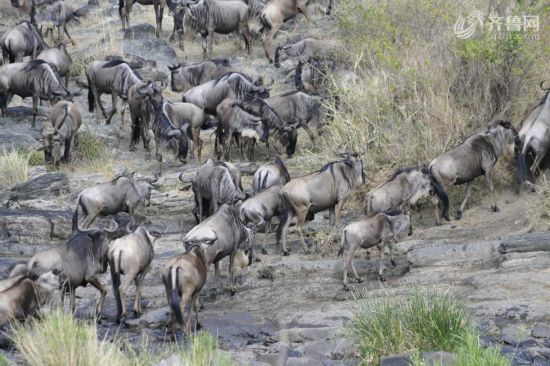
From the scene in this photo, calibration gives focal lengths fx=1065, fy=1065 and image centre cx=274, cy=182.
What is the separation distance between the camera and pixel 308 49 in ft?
73.4

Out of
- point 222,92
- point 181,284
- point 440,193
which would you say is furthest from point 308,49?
point 181,284

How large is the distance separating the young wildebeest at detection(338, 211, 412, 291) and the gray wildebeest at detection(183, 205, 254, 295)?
46.7 inches

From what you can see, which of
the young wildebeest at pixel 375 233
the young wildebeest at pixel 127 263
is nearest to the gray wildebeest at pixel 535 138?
the young wildebeest at pixel 375 233

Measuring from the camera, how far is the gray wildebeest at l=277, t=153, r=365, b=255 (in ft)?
46.5

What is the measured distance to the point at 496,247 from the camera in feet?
42.3

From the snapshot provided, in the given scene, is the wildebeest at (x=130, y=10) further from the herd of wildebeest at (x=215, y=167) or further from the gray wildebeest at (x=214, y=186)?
the gray wildebeest at (x=214, y=186)

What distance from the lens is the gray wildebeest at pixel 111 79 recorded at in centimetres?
1969

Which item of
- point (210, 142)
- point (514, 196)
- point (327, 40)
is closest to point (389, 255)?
point (514, 196)

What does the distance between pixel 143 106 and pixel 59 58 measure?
3637 mm

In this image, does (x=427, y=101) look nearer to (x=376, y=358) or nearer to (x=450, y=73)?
(x=450, y=73)

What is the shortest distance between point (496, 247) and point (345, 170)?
8.97 feet

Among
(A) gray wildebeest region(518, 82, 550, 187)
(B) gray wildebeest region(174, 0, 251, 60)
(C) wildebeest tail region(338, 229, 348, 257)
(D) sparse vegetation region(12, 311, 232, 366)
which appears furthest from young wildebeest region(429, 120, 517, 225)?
(B) gray wildebeest region(174, 0, 251, 60)

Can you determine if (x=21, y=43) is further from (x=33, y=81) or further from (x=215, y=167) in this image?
(x=215, y=167)

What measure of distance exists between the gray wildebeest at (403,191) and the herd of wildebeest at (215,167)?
16 mm
